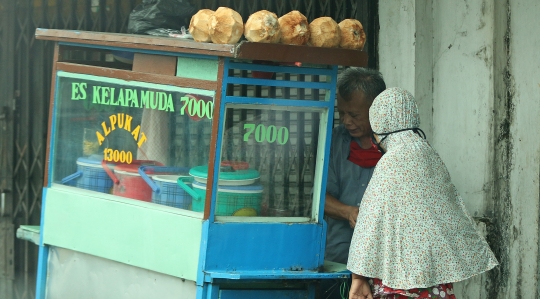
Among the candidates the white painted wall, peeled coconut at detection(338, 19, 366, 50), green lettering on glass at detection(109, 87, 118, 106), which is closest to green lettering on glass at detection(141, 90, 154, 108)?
green lettering on glass at detection(109, 87, 118, 106)

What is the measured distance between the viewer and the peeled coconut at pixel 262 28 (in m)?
2.88

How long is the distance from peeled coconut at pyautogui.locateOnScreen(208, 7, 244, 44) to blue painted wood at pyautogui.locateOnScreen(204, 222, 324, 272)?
0.71 metres

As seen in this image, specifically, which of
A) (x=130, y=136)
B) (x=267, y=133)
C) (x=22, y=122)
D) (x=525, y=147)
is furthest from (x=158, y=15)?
(x=22, y=122)

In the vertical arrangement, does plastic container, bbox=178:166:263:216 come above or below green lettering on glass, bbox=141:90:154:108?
below

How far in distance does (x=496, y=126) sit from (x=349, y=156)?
88 centimetres

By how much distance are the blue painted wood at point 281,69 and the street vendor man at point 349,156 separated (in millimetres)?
436

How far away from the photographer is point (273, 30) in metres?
2.91

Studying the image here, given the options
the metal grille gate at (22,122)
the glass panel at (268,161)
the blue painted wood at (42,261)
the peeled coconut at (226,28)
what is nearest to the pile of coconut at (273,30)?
the peeled coconut at (226,28)

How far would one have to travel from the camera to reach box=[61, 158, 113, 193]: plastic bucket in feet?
11.7

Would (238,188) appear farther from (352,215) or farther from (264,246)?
(352,215)

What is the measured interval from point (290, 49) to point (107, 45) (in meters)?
0.88

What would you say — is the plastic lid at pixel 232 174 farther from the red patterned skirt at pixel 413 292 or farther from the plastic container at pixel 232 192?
the red patterned skirt at pixel 413 292

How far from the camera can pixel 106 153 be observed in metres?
3.58

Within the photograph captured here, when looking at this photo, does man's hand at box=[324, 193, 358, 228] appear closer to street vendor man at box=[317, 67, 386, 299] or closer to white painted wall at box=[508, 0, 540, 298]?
street vendor man at box=[317, 67, 386, 299]
